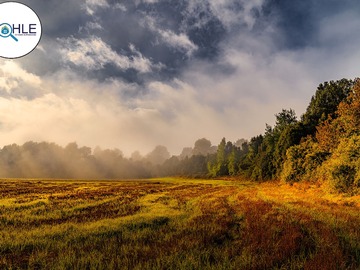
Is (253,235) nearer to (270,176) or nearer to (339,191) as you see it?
(339,191)

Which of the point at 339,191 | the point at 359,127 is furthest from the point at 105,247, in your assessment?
the point at 359,127

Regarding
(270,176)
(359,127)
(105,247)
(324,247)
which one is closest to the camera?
(324,247)

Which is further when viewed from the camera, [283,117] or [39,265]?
[283,117]

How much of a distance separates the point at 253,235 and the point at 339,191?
20.6 metres

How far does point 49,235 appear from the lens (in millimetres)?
10133

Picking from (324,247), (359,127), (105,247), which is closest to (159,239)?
(105,247)

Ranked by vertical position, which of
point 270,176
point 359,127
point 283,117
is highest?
point 283,117

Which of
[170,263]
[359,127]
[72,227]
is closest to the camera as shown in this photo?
[170,263]

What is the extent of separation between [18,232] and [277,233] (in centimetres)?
1147

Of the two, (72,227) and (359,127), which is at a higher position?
(359,127)

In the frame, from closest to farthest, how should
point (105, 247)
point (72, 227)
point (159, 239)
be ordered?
point (105, 247)
point (159, 239)
point (72, 227)

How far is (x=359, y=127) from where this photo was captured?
94.2 ft

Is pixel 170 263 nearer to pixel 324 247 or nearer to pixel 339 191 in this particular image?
pixel 324 247

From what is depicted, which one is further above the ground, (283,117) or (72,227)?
(283,117)
